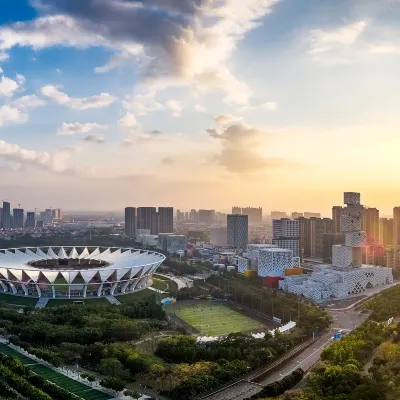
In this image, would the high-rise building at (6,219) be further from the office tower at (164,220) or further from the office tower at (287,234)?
the office tower at (287,234)

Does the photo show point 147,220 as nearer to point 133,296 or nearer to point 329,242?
point 329,242

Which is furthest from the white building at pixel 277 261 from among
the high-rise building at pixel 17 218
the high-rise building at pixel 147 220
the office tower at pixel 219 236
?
the high-rise building at pixel 17 218

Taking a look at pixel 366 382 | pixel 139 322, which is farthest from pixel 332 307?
pixel 366 382

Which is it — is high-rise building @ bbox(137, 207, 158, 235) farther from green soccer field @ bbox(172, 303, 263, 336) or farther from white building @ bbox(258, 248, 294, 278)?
green soccer field @ bbox(172, 303, 263, 336)

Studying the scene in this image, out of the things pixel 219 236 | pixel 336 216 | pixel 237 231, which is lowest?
pixel 219 236

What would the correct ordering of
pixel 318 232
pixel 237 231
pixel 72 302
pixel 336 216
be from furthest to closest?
1. pixel 237 231
2. pixel 336 216
3. pixel 318 232
4. pixel 72 302

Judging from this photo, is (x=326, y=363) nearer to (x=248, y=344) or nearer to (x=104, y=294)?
(x=248, y=344)

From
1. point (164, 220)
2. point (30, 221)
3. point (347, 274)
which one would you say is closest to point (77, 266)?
point (347, 274)
